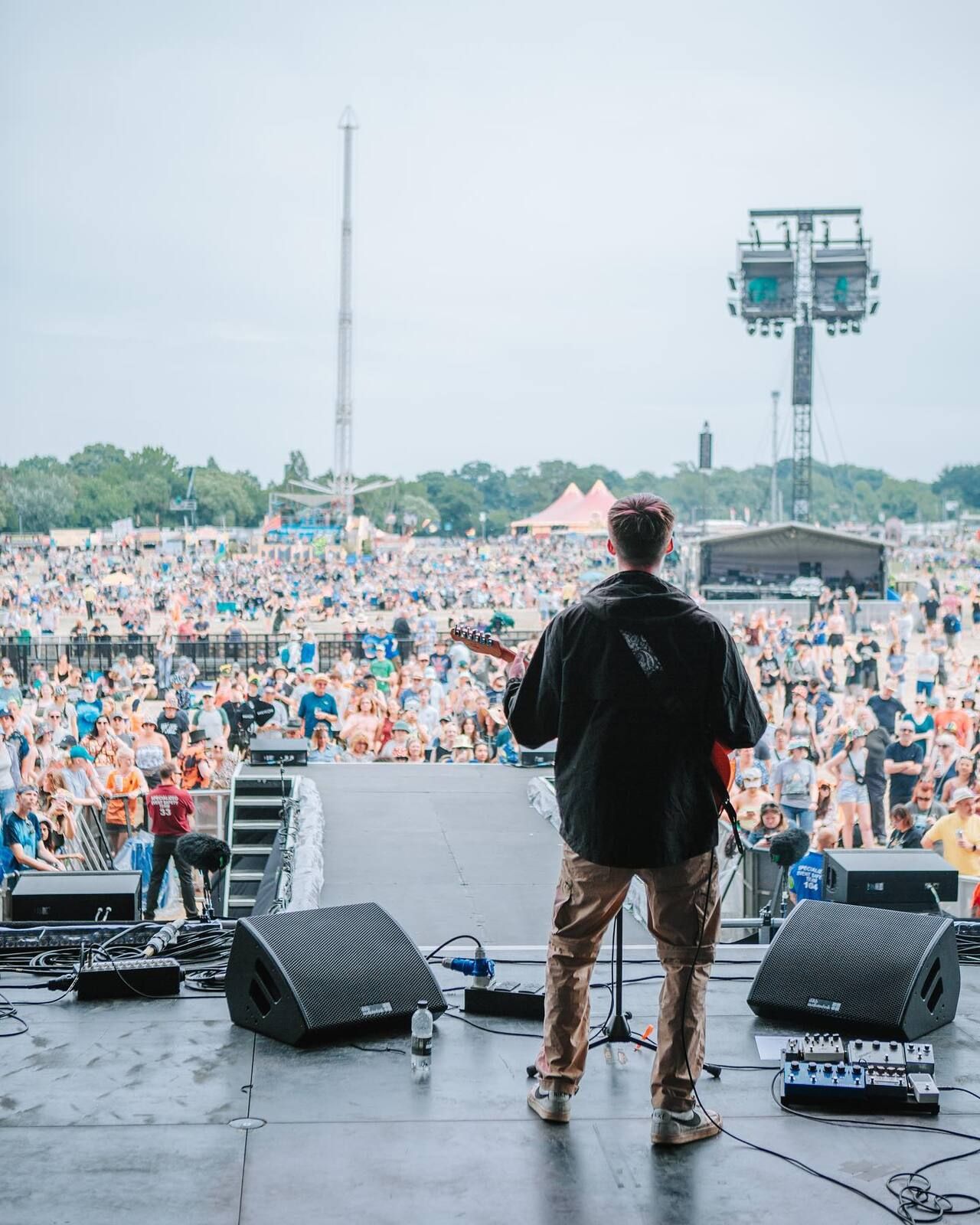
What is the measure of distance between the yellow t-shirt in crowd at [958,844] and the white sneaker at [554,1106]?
13.0ft

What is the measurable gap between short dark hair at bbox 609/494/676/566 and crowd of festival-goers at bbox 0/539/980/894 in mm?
1474

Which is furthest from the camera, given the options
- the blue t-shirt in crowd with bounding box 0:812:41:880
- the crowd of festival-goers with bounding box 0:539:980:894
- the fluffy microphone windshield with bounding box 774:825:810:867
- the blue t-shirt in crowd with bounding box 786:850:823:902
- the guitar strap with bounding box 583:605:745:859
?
the crowd of festival-goers with bounding box 0:539:980:894

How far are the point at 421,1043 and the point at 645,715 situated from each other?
35.2 inches

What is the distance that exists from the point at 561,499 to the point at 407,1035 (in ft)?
133

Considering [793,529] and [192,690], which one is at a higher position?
[793,529]

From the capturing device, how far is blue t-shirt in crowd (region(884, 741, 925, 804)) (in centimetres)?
783

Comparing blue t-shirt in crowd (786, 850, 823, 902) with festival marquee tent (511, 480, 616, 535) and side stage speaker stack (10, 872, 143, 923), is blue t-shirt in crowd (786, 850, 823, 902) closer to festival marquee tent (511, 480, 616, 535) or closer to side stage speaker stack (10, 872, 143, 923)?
side stage speaker stack (10, 872, 143, 923)

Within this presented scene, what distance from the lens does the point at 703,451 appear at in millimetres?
28938

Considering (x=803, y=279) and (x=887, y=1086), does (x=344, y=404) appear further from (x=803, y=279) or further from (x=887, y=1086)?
(x=887, y=1086)

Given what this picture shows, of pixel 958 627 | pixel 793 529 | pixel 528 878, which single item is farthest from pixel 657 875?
pixel 793 529

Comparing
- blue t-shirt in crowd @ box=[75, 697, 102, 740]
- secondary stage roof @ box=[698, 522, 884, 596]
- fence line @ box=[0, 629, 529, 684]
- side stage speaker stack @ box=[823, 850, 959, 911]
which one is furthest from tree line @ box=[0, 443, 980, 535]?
side stage speaker stack @ box=[823, 850, 959, 911]

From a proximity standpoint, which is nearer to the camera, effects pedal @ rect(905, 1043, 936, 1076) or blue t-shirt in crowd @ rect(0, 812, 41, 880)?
effects pedal @ rect(905, 1043, 936, 1076)

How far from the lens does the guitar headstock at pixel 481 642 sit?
2.69m

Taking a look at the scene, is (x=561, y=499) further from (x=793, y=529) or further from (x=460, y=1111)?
(x=460, y=1111)
